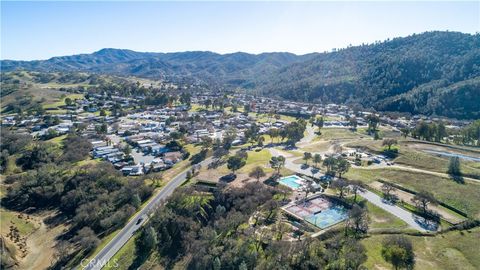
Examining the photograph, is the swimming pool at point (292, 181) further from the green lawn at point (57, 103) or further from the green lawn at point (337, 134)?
the green lawn at point (57, 103)

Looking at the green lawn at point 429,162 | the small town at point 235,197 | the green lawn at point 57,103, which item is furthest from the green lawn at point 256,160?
the green lawn at point 57,103

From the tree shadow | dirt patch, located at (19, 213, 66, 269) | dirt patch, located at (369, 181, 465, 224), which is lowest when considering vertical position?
dirt patch, located at (19, 213, 66, 269)

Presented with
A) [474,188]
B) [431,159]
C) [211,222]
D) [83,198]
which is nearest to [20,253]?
[83,198]

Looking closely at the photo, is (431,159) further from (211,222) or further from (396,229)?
(211,222)

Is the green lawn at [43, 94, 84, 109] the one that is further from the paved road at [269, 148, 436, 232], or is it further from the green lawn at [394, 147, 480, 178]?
the green lawn at [394, 147, 480, 178]

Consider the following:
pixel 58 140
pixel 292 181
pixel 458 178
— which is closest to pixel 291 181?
pixel 292 181

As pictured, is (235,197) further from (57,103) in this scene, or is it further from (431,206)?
(57,103)

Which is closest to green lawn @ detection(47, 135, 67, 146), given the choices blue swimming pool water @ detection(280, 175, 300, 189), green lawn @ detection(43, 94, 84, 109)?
green lawn @ detection(43, 94, 84, 109)
